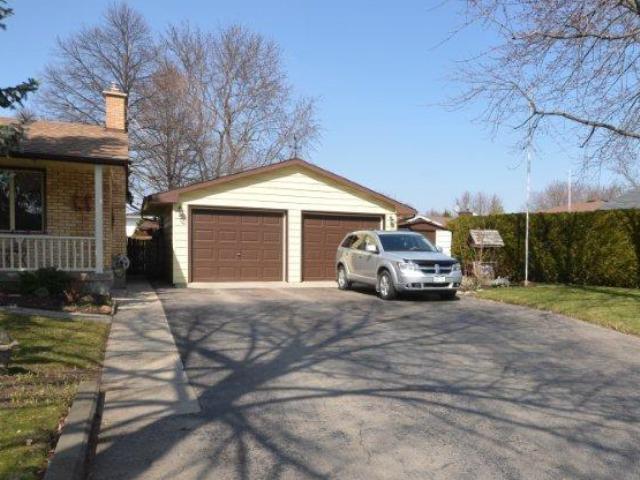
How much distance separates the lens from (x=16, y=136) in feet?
29.1

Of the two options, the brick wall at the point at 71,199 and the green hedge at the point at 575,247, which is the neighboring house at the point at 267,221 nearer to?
the brick wall at the point at 71,199

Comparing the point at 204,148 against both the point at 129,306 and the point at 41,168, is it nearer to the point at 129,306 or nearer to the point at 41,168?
the point at 41,168

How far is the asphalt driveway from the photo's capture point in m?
4.03

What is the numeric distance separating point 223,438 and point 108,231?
36.8 ft

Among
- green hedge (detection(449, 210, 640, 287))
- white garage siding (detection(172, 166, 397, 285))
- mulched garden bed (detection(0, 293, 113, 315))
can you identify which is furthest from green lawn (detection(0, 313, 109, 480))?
green hedge (detection(449, 210, 640, 287))

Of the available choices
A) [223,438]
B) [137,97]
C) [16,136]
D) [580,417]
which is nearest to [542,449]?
[580,417]

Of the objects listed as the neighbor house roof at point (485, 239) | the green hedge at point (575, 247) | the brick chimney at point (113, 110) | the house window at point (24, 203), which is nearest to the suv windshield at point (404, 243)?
the neighbor house roof at point (485, 239)

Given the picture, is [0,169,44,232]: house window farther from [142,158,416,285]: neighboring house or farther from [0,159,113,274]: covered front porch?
[142,158,416,285]: neighboring house

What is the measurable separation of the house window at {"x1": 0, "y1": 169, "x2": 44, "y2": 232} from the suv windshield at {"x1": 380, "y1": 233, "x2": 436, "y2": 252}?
28.3 feet

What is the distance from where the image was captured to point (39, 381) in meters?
5.66

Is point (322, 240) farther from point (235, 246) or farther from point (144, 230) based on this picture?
point (144, 230)

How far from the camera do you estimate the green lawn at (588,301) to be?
1028 cm

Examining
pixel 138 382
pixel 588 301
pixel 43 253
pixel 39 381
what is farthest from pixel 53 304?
pixel 588 301

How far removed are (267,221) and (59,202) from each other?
6229mm
